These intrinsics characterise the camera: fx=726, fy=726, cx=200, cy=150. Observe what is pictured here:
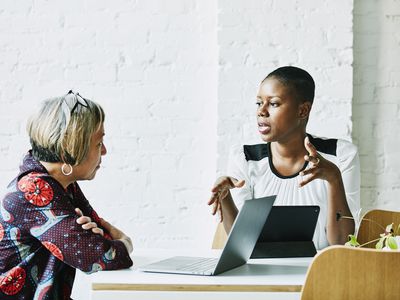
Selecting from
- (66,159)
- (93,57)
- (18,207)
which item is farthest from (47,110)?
(93,57)

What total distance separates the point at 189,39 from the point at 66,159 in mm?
1463

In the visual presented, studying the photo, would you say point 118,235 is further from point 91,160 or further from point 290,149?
point 290,149

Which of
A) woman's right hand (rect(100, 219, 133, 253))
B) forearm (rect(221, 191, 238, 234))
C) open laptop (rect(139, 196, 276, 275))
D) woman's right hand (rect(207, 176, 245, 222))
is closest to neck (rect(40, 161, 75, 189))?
woman's right hand (rect(100, 219, 133, 253))

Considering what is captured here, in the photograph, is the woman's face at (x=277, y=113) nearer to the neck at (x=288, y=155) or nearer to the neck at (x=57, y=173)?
the neck at (x=288, y=155)

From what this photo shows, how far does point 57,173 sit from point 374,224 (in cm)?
119

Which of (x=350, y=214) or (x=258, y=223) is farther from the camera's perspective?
(x=350, y=214)

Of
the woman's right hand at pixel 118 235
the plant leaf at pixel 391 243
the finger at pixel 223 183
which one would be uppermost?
the finger at pixel 223 183

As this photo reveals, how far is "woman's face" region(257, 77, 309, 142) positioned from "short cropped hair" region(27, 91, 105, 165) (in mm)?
903

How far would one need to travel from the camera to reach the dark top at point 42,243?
1814 millimetres

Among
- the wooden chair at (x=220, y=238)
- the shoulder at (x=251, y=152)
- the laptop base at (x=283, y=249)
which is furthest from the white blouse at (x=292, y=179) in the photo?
the laptop base at (x=283, y=249)

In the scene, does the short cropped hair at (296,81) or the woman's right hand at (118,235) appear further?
the short cropped hair at (296,81)

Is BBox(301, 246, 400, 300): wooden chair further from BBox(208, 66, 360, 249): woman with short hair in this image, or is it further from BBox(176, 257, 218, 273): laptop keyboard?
BBox(208, 66, 360, 249): woman with short hair

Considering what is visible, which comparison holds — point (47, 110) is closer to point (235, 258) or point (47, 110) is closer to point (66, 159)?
point (66, 159)

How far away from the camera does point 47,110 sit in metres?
1.98
